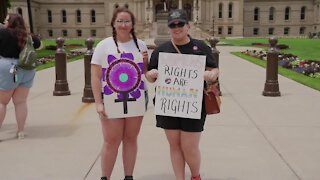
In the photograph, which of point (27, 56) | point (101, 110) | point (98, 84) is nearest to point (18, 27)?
point (27, 56)

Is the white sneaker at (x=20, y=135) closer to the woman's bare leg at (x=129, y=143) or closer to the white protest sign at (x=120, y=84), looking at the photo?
the woman's bare leg at (x=129, y=143)

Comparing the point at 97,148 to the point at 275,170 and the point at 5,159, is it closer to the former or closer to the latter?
the point at 5,159

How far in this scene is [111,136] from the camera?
478 centimetres

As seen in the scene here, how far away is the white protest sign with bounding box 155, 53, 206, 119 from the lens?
452 centimetres

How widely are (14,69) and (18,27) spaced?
27.1 inches

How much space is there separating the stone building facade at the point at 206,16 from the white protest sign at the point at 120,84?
73.5 meters

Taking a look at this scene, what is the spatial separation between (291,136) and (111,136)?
3.77m

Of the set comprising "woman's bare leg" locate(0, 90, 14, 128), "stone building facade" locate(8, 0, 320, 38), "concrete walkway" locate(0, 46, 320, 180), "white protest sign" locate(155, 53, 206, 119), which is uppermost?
"stone building facade" locate(8, 0, 320, 38)

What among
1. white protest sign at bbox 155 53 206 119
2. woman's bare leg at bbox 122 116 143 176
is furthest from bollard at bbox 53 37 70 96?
A: white protest sign at bbox 155 53 206 119

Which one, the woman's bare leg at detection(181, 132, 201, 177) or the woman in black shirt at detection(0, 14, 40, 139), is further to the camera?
the woman in black shirt at detection(0, 14, 40, 139)

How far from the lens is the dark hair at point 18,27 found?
6652 mm

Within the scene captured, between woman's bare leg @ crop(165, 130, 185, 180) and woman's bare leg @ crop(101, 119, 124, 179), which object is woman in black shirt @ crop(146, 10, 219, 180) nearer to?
woman's bare leg @ crop(165, 130, 185, 180)

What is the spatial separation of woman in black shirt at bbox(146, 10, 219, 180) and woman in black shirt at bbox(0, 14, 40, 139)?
3.04m

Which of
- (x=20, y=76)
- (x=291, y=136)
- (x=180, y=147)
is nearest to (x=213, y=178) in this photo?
(x=180, y=147)
